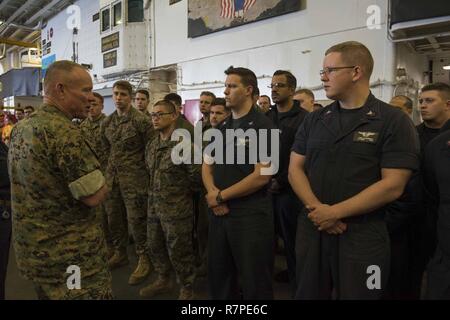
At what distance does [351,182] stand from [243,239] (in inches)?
29.1

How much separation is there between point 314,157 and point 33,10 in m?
15.6

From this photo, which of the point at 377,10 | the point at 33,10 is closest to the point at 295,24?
the point at 377,10

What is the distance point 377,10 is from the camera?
514 cm

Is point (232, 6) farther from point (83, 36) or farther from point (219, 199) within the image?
point (83, 36)

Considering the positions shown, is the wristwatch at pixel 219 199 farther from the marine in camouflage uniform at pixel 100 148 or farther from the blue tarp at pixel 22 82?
the blue tarp at pixel 22 82

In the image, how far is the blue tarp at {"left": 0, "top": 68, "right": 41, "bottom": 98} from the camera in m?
14.6

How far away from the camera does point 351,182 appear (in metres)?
1.48

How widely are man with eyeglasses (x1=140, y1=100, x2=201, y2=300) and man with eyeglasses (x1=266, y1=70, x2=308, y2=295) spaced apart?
2.01 feet

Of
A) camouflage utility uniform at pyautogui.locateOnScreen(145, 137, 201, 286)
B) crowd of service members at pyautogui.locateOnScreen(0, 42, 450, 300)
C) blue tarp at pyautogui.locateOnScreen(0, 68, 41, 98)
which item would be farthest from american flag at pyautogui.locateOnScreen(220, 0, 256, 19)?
blue tarp at pyautogui.locateOnScreen(0, 68, 41, 98)

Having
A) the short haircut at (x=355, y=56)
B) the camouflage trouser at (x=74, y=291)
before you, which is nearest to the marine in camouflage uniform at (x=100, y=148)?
the camouflage trouser at (x=74, y=291)

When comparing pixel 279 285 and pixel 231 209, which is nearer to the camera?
pixel 231 209

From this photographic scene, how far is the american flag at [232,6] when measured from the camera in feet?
22.5

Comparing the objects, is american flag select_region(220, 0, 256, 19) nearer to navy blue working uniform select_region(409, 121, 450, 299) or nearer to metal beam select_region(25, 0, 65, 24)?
navy blue working uniform select_region(409, 121, 450, 299)

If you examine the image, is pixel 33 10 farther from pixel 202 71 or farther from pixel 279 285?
pixel 279 285
